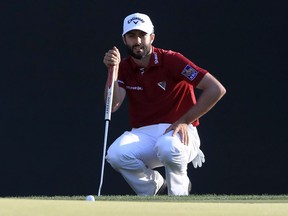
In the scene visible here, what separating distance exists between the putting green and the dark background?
3.27 m

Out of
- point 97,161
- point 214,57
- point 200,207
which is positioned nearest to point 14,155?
point 97,161

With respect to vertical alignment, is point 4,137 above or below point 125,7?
below

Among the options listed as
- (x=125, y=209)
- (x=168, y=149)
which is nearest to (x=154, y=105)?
(x=168, y=149)

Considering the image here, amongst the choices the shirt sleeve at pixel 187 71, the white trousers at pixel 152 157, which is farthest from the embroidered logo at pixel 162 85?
the white trousers at pixel 152 157

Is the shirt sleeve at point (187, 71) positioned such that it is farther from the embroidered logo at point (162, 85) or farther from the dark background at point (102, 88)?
the dark background at point (102, 88)

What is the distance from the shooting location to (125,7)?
6.84 metres

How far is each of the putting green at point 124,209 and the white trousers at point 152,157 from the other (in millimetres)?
2010

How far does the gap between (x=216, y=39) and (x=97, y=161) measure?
3.64ft

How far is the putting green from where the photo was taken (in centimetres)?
312

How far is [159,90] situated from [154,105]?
0.09m

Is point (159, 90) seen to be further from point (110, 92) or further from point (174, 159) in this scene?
point (174, 159)

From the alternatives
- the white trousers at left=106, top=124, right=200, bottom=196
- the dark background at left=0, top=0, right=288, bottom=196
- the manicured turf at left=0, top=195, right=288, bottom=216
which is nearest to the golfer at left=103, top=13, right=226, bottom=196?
the white trousers at left=106, top=124, right=200, bottom=196

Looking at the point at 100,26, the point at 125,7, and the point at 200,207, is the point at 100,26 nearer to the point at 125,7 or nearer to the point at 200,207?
the point at 125,7

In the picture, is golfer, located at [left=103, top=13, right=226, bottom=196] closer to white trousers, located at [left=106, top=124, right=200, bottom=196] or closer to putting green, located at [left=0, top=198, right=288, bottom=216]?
white trousers, located at [left=106, top=124, right=200, bottom=196]
